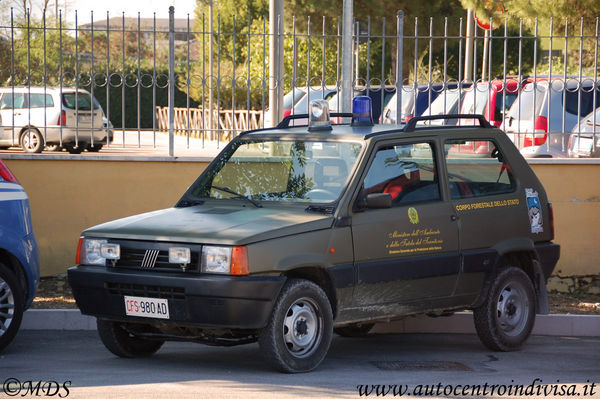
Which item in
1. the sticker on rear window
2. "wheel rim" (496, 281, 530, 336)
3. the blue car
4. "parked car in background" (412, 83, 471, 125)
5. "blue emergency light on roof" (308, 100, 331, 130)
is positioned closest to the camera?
the blue car

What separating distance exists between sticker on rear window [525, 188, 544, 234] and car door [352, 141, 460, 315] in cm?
91

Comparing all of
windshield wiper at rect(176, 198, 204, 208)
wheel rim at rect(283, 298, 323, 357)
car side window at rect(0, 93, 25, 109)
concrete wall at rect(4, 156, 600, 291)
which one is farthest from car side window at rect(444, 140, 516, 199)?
car side window at rect(0, 93, 25, 109)

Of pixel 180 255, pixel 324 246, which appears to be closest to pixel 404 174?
pixel 324 246

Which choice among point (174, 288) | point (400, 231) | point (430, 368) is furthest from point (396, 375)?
point (174, 288)

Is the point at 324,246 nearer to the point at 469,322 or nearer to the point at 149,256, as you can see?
the point at 149,256

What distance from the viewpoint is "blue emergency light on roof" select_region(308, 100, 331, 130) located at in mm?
8055

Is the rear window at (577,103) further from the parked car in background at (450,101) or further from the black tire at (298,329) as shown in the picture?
the black tire at (298,329)

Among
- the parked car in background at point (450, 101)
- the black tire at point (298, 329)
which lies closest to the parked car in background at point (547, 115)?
the parked car in background at point (450, 101)

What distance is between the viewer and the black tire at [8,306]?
7789 mm

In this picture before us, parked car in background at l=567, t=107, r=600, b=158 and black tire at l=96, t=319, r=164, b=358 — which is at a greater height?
parked car in background at l=567, t=107, r=600, b=158

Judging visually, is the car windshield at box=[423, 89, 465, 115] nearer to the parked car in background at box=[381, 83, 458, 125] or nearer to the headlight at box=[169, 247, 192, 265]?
the parked car in background at box=[381, 83, 458, 125]

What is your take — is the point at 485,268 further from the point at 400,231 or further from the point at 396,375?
the point at 396,375

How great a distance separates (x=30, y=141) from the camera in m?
11.9

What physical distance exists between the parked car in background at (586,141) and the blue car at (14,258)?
640 cm
